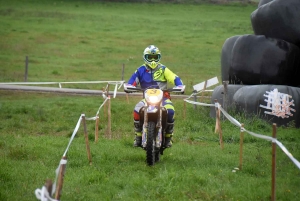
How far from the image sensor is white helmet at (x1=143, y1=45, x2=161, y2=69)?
1030 centimetres

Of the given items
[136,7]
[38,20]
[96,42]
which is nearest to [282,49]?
Answer: [96,42]

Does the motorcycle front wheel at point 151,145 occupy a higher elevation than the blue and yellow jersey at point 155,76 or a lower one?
lower

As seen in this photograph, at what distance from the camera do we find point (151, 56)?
1034cm

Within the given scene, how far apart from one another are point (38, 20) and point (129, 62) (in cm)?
1720

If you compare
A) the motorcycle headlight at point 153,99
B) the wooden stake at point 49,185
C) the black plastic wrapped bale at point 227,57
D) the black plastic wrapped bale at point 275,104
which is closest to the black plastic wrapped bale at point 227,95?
the black plastic wrapped bale at point 275,104

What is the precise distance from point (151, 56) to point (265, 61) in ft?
21.8

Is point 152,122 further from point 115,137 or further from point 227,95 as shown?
point 227,95

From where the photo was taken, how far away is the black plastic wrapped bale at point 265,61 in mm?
16203

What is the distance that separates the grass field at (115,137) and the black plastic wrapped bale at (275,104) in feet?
1.21

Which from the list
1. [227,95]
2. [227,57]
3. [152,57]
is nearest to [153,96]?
[152,57]

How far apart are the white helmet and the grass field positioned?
1.56 m

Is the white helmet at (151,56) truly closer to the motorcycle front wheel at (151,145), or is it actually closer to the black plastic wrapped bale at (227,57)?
the motorcycle front wheel at (151,145)

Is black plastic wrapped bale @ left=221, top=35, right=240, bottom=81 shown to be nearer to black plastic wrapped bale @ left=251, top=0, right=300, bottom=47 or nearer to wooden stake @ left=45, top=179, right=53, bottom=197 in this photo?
black plastic wrapped bale @ left=251, top=0, right=300, bottom=47

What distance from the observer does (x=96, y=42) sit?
1711 inches
